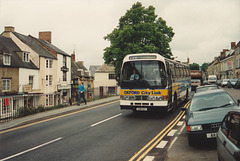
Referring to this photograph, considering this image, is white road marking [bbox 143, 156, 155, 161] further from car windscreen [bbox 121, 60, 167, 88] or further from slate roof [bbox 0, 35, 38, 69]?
slate roof [bbox 0, 35, 38, 69]

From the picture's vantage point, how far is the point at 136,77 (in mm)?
12398

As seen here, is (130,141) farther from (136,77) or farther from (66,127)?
(136,77)

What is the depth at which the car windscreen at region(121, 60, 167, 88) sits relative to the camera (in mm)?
12008

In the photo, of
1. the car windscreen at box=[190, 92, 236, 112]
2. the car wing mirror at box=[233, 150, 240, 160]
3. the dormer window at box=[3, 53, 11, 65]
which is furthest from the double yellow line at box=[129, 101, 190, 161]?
the dormer window at box=[3, 53, 11, 65]

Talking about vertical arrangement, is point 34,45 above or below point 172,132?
above

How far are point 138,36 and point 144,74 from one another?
89.5 ft

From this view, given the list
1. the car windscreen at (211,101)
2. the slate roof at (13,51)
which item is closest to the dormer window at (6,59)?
the slate roof at (13,51)

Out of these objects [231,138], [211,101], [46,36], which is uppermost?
[46,36]

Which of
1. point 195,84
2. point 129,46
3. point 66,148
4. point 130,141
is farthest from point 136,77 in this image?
point 195,84

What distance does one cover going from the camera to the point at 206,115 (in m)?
7.02

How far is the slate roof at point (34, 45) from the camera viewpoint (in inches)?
1561

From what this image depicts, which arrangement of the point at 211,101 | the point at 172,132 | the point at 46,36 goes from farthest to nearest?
the point at 46,36 → the point at 172,132 → the point at 211,101

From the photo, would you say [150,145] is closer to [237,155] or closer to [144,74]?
[237,155]

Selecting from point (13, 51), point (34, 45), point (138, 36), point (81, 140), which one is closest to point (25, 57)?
point (13, 51)
